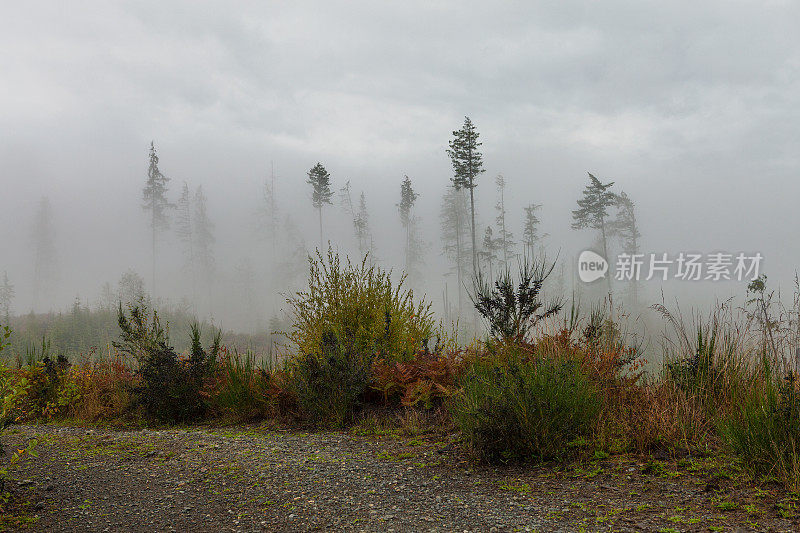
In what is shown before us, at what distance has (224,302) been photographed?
5066 centimetres

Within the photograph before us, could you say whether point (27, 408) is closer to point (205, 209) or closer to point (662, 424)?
point (662, 424)

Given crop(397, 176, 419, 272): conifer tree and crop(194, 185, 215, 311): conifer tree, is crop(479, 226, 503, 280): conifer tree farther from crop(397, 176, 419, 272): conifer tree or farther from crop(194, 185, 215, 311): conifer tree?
crop(194, 185, 215, 311): conifer tree

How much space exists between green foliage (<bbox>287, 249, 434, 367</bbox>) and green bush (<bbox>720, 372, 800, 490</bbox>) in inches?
174

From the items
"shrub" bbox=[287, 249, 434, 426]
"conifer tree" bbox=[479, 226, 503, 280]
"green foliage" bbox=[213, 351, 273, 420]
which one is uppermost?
"conifer tree" bbox=[479, 226, 503, 280]

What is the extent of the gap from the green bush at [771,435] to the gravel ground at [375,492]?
6.4 inches

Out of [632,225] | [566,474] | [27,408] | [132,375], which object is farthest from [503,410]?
[632,225]

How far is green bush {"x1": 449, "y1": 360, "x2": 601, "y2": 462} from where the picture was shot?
439cm

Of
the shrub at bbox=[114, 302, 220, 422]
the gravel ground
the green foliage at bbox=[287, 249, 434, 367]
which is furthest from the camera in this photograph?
the green foliage at bbox=[287, 249, 434, 367]

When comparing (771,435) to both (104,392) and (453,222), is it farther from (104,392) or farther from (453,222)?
(453,222)

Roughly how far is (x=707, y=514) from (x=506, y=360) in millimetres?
2545

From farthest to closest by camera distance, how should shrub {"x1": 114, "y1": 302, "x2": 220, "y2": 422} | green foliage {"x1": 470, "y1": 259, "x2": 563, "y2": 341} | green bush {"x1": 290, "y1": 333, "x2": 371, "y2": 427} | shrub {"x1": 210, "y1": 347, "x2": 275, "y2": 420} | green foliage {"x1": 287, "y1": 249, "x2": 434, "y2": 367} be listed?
green foliage {"x1": 287, "y1": 249, "x2": 434, "y2": 367}
shrub {"x1": 114, "y1": 302, "x2": 220, "y2": 422}
shrub {"x1": 210, "y1": 347, "x2": 275, "y2": 420}
green bush {"x1": 290, "y1": 333, "x2": 371, "y2": 427}
green foliage {"x1": 470, "y1": 259, "x2": 563, "y2": 341}

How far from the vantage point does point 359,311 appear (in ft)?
26.6

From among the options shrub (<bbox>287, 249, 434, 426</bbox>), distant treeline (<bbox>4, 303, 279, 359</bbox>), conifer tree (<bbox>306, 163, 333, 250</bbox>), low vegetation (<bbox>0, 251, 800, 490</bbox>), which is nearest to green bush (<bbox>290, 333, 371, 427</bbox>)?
low vegetation (<bbox>0, 251, 800, 490</bbox>)

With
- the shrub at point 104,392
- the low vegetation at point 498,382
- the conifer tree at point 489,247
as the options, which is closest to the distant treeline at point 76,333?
the shrub at point 104,392
